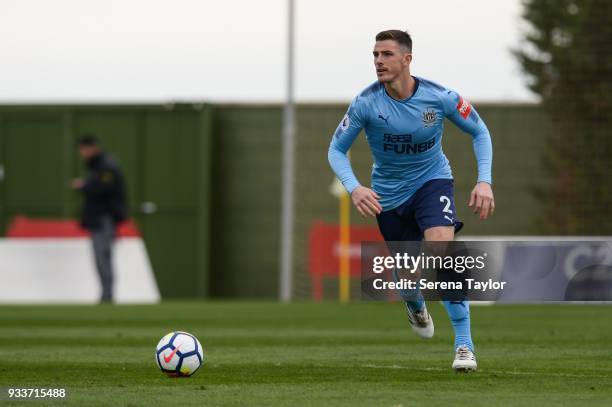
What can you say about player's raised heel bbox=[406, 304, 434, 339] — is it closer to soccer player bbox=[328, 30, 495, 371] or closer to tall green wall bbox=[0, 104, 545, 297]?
soccer player bbox=[328, 30, 495, 371]

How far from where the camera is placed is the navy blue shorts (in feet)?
30.0

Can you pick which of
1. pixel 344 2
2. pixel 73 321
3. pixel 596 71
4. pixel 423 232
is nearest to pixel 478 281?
pixel 423 232

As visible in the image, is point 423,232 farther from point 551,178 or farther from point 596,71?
point 551,178

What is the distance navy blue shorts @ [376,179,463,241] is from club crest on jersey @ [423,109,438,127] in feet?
1.56

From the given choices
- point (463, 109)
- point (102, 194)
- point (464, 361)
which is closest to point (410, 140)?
point (463, 109)

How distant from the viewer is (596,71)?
23734 mm

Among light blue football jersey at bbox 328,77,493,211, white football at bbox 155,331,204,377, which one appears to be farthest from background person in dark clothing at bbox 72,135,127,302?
white football at bbox 155,331,204,377

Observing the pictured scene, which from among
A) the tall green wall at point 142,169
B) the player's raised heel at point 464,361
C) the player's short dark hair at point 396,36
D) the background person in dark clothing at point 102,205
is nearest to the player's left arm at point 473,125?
the player's short dark hair at point 396,36

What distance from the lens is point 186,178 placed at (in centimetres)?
2906

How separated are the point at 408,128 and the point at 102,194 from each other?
41.1 ft

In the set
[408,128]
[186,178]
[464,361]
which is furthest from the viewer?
[186,178]

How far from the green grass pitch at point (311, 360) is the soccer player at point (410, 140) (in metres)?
0.91

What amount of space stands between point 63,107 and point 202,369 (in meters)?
21.2

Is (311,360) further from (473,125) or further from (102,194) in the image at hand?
(102,194)
